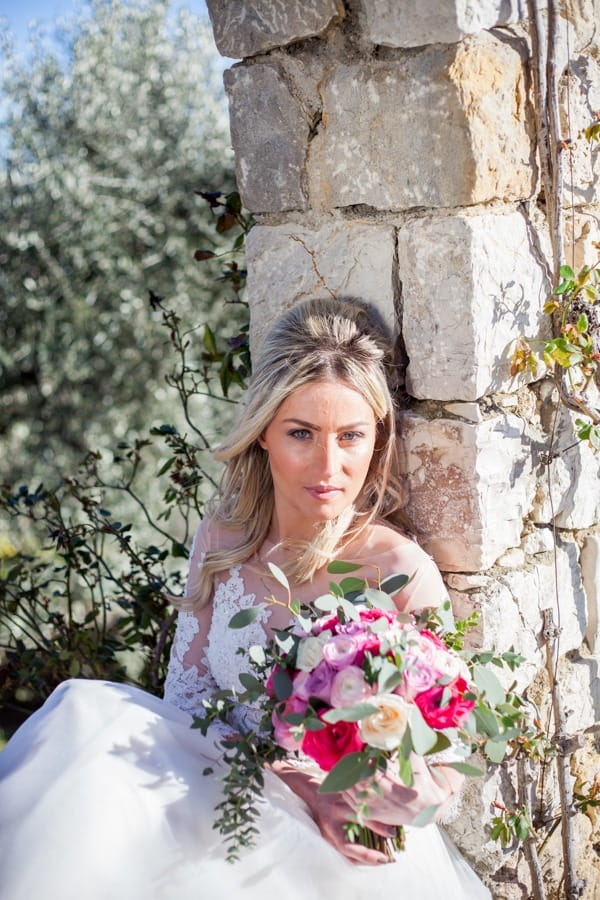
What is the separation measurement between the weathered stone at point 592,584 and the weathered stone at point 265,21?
135 cm

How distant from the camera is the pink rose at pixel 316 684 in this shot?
1.57m

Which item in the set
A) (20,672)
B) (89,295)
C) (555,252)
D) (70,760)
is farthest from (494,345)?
(89,295)

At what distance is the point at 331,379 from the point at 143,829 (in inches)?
38.3

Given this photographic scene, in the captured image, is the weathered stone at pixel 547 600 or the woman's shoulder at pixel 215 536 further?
the woman's shoulder at pixel 215 536

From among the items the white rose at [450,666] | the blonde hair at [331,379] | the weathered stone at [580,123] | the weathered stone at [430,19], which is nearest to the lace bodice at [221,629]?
the blonde hair at [331,379]

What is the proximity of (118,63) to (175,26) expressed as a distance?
46cm

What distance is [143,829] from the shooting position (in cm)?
170

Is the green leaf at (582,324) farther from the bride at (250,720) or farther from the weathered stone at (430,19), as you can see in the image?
the weathered stone at (430,19)

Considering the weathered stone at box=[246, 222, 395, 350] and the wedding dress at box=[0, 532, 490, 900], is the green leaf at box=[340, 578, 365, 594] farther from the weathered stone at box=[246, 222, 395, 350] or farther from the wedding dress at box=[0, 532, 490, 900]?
the weathered stone at box=[246, 222, 395, 350]

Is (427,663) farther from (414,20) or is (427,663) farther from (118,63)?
(118,63)

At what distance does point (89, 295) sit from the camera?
19.0 ft

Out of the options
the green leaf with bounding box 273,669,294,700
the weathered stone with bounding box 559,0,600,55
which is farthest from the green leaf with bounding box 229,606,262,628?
the weathered stone with bounding box 559,0,600,55

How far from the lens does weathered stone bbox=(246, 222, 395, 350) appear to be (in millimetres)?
2072

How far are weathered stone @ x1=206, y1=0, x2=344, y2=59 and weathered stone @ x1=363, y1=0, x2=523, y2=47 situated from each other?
0.10 m
